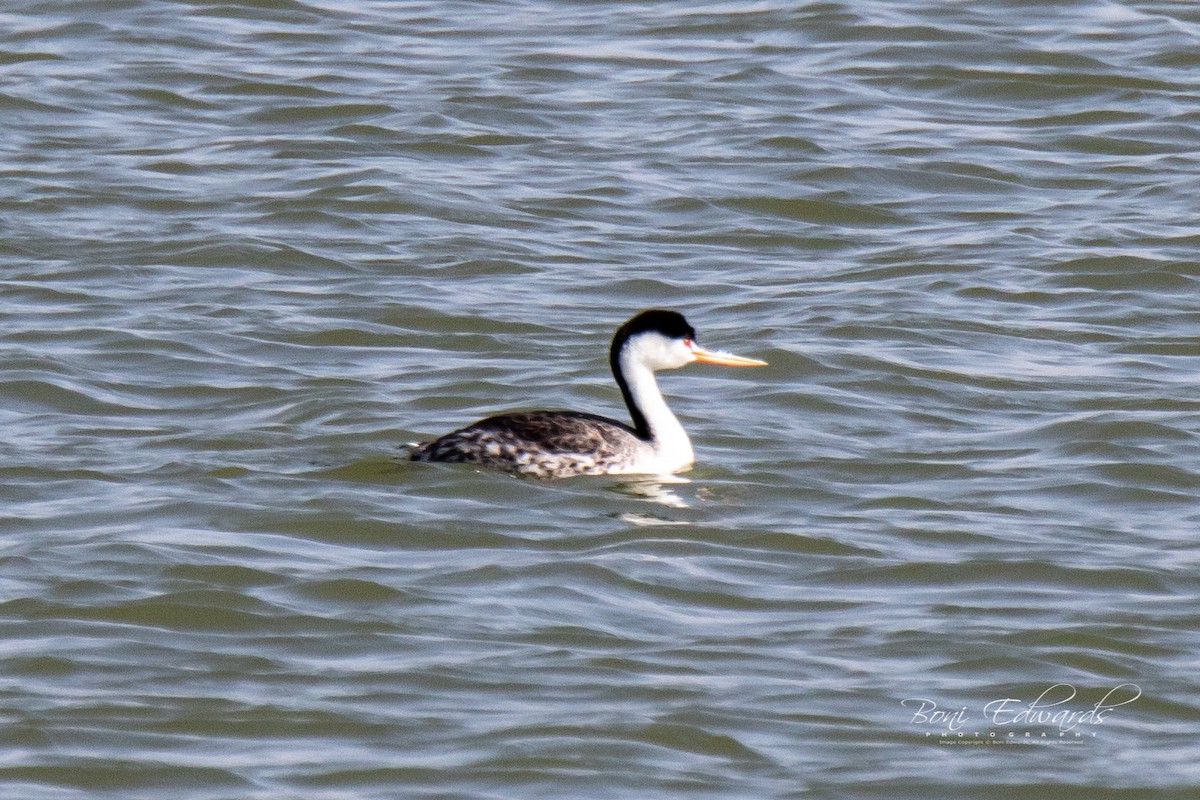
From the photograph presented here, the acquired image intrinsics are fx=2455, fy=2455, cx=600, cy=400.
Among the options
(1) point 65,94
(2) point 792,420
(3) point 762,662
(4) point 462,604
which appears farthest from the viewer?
(1) point 65,94

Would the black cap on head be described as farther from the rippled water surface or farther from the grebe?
the rippled water surface

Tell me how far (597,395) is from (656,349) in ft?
4.65

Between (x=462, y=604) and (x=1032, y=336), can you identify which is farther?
(x=1032, y=336)

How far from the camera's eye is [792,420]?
Result: 40.1 feet

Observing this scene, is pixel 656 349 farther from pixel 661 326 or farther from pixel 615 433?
pixel 615 433

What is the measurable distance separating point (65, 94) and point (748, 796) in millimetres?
13280

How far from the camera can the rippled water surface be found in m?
7.96

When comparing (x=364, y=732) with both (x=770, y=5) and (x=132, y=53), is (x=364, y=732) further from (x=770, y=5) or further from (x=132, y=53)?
(x=770, y=5)

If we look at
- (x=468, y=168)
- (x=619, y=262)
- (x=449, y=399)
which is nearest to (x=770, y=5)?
(x=468, y=168)

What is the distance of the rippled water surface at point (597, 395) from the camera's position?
7957 millimetres
